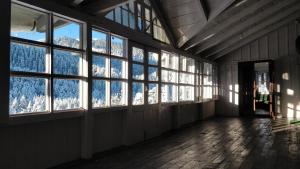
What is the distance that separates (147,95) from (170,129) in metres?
2.07

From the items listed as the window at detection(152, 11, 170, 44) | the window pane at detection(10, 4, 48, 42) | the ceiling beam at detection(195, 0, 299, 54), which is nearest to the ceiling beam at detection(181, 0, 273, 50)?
the ceiling beam at detection(195, 0, 299, 54)

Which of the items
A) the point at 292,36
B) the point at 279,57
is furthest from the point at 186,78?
the point at 292,36

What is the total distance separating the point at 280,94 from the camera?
1202cm

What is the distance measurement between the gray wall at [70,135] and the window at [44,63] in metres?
0.28

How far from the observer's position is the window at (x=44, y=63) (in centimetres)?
380

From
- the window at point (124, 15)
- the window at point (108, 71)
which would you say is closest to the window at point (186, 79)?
the window at point (124, 15)

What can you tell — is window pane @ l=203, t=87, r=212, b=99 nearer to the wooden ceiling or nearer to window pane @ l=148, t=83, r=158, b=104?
the wooden ceiling

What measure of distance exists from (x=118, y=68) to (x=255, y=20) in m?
5.61

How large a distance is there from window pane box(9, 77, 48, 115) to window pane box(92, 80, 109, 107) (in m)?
1.17

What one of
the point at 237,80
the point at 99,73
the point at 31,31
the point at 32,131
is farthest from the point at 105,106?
the point at 237,80

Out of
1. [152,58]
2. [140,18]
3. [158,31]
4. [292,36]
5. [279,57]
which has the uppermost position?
[292,36]

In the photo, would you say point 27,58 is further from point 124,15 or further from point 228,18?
point 228,18

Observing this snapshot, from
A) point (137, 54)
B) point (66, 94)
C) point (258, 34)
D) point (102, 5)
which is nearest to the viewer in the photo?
point (66, 94)

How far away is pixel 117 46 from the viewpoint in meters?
6.00
